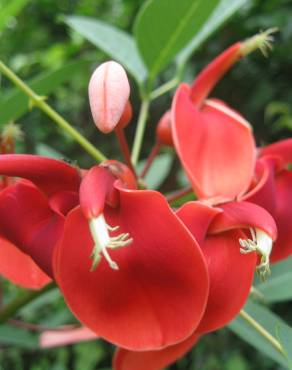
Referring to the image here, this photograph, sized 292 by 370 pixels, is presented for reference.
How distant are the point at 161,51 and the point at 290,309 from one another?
68cm

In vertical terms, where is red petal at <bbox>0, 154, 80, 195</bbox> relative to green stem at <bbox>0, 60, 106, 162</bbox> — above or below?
above

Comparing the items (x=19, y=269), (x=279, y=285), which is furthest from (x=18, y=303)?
(x=279, y=285)

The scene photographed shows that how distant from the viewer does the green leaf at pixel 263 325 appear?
625 millimetres

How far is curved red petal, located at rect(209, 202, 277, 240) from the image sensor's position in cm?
44

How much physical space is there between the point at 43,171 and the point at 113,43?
1.51 feet

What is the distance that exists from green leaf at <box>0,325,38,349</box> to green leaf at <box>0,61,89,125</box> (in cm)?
27

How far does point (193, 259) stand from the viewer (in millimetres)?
417

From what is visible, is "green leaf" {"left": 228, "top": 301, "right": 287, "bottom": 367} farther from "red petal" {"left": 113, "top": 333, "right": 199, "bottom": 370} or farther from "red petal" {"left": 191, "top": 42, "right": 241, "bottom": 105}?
"red petal" {"left": 191, "top": 42, "right": 241, "bottom": 105}

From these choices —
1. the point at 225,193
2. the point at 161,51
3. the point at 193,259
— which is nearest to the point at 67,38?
the point at 161,51

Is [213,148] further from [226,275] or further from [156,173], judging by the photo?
[156,173]

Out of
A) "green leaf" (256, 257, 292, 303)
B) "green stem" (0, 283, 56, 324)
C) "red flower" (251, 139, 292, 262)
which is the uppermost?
"red flower" (251, 139, 292, 262)

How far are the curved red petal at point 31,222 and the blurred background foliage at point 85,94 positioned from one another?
0.52 m

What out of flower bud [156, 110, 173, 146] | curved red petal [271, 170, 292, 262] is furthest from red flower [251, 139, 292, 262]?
flower bud [156, 110, 173, 146]

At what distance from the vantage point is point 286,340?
0.41 metres
